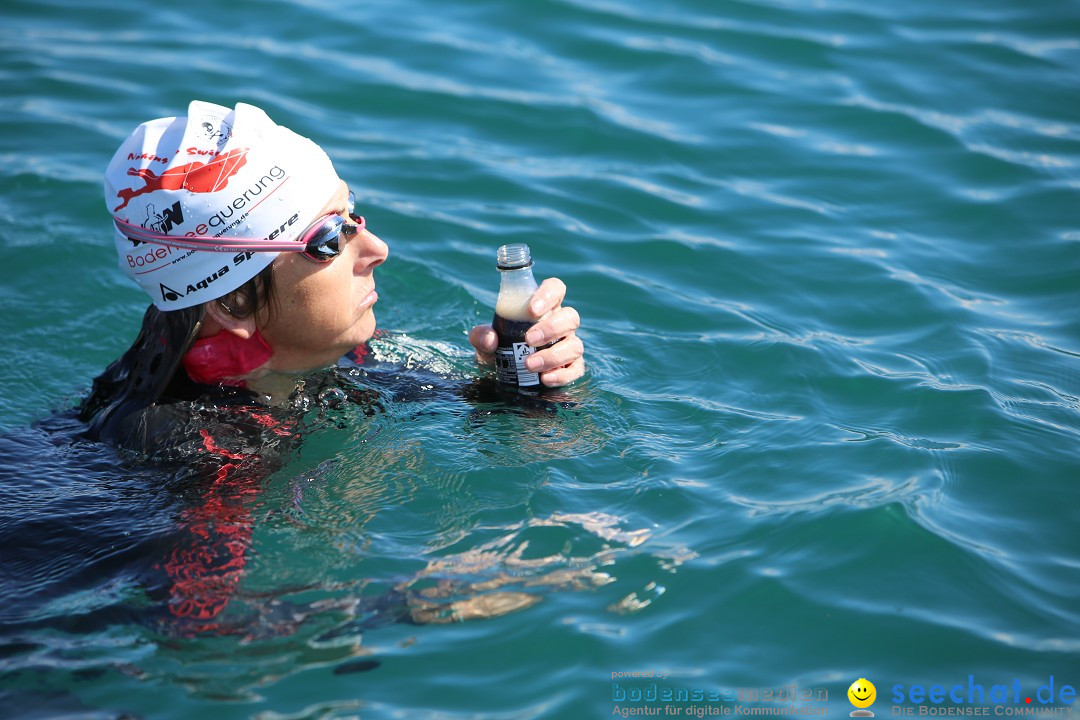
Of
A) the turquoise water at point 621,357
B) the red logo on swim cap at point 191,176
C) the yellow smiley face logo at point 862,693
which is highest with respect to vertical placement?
the red logo on swim cap at point 191,176

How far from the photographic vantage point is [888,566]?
456 centimetres

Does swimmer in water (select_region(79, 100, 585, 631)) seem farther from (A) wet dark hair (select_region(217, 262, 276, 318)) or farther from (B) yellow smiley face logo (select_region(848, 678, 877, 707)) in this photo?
(B) yellow smiley face logo (select_region(848, 678, 877, 707))

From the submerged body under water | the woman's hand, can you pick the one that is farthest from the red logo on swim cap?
the woman's hand

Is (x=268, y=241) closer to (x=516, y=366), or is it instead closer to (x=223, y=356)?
(x=223, y=356)

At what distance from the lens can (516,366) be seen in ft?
16.7

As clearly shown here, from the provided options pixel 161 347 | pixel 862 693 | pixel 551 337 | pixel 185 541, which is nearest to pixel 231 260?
pixel 161 347

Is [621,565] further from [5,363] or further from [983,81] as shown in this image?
[983,81]

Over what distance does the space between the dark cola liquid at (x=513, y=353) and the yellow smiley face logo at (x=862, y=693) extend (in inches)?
77.0

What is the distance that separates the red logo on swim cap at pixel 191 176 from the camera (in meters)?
4.54

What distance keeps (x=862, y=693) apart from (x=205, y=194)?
3.21 m

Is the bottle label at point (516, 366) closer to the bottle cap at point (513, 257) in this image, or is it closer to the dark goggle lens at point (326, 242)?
the bottle cap at point (513, 257)

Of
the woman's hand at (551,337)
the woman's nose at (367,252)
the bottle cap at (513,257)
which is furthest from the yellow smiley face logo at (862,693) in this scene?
the woman's nose at (367,252)

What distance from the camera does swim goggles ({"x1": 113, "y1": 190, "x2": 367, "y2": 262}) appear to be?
15.1 feet

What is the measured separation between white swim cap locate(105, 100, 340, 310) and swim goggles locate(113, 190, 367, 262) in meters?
0.02
